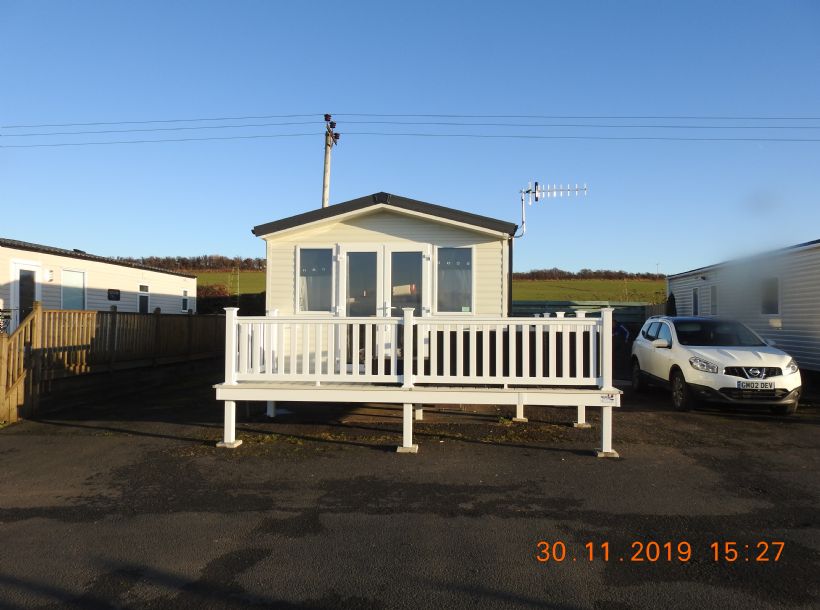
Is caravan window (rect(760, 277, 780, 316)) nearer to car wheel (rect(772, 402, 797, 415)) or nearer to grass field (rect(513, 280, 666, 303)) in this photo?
car wheel (rect(772, 402, 797, 415))

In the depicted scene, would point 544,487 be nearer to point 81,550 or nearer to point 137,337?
point 81,550

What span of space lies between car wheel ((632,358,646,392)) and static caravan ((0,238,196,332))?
548 inches

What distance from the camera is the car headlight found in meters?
8.83

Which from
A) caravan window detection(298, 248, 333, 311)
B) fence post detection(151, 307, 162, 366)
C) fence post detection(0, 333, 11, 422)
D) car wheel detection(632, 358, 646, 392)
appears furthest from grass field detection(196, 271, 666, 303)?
caravan window detection(298, 248, 333, 311)

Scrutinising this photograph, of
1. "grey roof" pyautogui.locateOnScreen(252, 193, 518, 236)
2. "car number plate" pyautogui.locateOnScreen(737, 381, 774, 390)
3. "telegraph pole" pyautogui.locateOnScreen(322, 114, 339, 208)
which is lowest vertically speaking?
"car number plate" pyautogui.locateOnScreen(737, 381, 774, 390)

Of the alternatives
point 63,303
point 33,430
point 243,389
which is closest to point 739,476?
point 243,389

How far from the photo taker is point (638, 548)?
3918mm

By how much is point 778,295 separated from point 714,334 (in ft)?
15.0

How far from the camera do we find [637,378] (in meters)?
12.0

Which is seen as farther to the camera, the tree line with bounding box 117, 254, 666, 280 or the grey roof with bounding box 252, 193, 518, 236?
the tree line with bounding box 117, 254, 666, 280

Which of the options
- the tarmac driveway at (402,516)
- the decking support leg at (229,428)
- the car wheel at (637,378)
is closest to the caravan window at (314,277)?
the tarmac driveway at (402,516)

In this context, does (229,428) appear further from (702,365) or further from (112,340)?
(702,365)

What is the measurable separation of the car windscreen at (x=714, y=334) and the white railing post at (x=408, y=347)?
5.78m

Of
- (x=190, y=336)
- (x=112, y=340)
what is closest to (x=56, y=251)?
(x=190, y=336)
